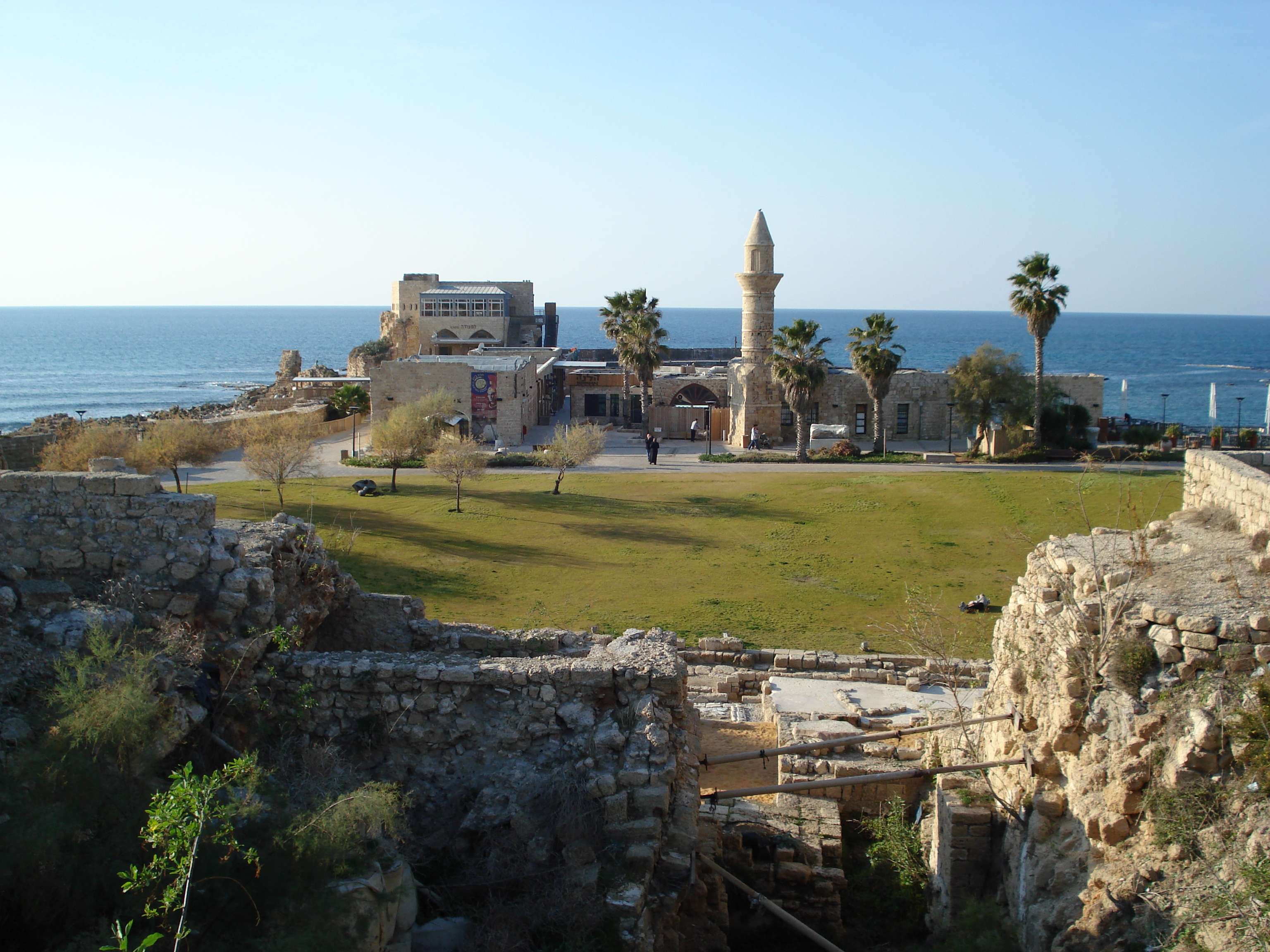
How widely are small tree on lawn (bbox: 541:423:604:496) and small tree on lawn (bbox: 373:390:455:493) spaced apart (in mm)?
5010

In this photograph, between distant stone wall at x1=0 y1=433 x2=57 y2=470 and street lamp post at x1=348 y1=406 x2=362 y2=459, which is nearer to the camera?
distant stone wall at x1=0 y1=433 x2=57 y2=470

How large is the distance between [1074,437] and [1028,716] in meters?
40.7

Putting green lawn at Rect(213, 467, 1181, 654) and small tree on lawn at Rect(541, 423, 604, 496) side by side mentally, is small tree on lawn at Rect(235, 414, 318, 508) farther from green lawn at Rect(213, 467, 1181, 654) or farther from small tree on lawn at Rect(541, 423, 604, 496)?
small tree on lawn at Rect(541, 423, 604, 496)

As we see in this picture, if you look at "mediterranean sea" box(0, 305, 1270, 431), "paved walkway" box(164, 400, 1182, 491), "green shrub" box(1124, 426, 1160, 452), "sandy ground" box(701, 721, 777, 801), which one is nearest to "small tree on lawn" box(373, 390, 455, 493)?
"paved walkway" box(164, 400, 1182, 491)

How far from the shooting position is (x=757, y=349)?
5212cm

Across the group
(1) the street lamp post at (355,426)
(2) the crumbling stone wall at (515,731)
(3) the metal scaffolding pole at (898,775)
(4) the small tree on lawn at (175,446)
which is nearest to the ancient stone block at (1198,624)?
(3) the metal scaffolding pole at (898,775)

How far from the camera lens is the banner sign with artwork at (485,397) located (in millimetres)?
50125

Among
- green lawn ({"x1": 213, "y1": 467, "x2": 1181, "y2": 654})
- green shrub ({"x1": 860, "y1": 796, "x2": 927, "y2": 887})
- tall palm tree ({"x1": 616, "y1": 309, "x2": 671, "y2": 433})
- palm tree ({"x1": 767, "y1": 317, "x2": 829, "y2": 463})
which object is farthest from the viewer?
tall palm tree ({"x1": 616, "y1": 309, "x2": 671, "y2": 433})

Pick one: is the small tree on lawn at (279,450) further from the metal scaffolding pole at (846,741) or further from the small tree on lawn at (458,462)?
the metal scaffolding pole at (846,741)

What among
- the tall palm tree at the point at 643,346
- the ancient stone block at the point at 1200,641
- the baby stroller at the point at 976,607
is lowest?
the baby stroller at the point at 976,607

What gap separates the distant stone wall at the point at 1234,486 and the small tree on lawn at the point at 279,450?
25.5 m

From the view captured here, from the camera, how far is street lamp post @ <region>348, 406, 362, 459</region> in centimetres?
4591

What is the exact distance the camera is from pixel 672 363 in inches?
2926

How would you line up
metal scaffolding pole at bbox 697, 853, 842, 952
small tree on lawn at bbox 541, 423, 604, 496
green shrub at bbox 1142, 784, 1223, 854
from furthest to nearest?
1. small tree on lawn at bbox 541, 423, 604, 496
2. metal scaffolding pole at bbox 697, 853, 842, 952
3. green shrub at bbox 1142, 784, 1223, 854
